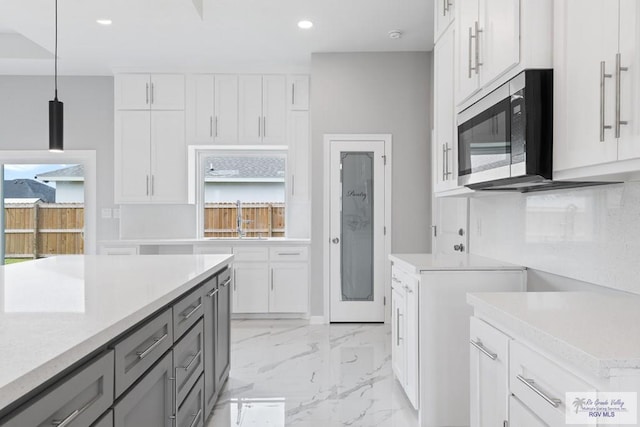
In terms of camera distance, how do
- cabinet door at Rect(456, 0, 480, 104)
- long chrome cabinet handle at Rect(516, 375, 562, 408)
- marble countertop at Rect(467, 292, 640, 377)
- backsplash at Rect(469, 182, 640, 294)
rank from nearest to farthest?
marble countertop at Rect(467, 292, 640, 377) < long chrome cabinet handle at Rect(516, 375, 562, 408) < backsplash at Rect(469, 182, 640, 294) < cabinet door at Rect(456, 0, 480, 104)

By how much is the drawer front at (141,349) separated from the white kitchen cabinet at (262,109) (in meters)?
3.57

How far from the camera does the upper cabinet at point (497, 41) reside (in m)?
1.69

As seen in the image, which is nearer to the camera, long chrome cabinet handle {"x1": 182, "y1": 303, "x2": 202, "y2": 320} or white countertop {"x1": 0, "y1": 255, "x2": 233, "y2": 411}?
white countertop {"x1": 0, "y1": 255, "x2": 233, "y2": 411}

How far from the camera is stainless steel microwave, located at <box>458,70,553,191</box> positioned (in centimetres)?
166

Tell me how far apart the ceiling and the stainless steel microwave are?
1.98m

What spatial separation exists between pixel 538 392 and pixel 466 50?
181 centimetres

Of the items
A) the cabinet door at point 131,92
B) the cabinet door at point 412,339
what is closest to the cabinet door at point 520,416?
the cabinet door at point 412,339

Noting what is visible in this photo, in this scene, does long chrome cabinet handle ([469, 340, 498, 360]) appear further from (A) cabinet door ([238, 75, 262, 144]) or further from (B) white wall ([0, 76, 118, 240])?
(B) white wall ([0, 76, 118, 240])

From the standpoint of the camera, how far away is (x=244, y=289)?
486 centimetres

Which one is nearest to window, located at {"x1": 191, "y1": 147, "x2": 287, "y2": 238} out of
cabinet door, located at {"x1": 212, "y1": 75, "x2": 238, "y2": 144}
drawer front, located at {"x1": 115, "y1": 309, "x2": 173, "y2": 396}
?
cabinet door, located at {"x1": 212, "y1": 75, "x2": 238, "y2": 144}

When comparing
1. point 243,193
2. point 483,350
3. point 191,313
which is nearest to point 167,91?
point 243,193

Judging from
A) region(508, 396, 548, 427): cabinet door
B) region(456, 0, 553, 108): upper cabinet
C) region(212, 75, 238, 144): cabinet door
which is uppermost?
region(212, 75, 238, 144): cabinet door

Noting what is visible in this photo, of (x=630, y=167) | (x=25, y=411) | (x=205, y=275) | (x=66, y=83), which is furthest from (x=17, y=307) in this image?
(x=66, y=83)

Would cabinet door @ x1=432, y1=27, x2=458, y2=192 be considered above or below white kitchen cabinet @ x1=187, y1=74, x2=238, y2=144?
below
